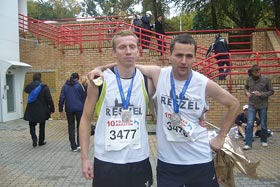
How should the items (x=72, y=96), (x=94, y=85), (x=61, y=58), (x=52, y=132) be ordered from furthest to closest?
(x=61, y=58)
(x=52, y=132)
(x=72, y=96)
(x=94, y=85)

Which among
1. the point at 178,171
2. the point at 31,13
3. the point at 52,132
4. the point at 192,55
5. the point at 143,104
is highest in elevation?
the point at 31,13

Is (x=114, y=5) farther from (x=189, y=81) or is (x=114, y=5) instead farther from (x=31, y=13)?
(x=189, y=81)

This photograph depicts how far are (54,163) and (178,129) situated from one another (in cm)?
500

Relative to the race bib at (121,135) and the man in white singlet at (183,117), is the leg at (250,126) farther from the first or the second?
the race bib at (121,135)

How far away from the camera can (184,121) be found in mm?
3045

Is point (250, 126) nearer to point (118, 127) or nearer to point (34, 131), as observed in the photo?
point (34, 131)

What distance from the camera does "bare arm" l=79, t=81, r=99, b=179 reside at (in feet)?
9.84

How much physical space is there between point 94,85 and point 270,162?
18.3ft

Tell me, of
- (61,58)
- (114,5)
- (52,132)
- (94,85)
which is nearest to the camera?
(94,85)

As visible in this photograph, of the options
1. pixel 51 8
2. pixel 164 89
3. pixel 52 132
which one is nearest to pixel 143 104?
pixel 164 89

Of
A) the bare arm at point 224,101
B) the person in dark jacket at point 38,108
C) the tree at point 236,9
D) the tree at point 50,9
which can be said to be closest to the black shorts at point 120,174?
the bare arm at point 224,101

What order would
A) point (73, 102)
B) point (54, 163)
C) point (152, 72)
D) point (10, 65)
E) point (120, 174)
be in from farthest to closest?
1. point (10, 65)
2. point (73, 102)
3. point (54, 163)
4. point (152, 72)
5. point (120, 174)

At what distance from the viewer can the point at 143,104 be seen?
3039 millimetres

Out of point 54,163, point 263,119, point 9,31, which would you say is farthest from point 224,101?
point 9,31
